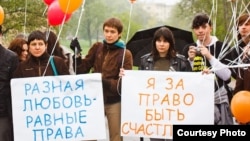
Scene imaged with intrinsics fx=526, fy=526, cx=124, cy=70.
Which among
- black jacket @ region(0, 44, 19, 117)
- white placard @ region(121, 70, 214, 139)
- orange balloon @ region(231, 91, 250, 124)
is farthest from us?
white placard @ region(121, 70, 214, 139)

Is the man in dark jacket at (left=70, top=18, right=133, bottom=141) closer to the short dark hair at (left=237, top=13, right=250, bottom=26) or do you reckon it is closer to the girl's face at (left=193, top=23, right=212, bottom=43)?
the girl's face at (left=193, top=23, right=212, bottom=43)

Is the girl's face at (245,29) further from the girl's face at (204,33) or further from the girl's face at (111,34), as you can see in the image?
the girl's face at (111,34)

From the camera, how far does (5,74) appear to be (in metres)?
4.32

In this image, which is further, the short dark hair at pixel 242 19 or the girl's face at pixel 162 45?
the short dark hair at pixel 242 19

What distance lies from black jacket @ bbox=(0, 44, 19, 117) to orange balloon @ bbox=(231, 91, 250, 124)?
1.84 meters

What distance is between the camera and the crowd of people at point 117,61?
4395 mm

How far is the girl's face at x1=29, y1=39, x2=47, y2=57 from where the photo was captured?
172 inches

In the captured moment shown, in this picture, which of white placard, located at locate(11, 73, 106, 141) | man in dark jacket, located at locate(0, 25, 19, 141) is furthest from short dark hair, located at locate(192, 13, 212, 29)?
man in dark jacket, located at locate(0, 25, 19, 141)

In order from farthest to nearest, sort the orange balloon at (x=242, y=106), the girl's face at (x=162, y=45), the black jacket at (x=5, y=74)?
the girl's face at (x=162, y=45), the black jacket at (x=5, y=74), the orange balloon at (x=242, y=106)

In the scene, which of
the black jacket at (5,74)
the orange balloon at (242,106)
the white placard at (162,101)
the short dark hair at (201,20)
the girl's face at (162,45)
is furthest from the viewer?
the short dark hair at (201,20)

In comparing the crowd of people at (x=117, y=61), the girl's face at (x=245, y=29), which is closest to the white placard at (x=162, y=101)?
the crowd of people at (x=117, y=61)

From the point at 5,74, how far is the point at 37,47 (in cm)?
34

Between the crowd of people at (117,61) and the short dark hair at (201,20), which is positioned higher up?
the short dark hair at (201,20)

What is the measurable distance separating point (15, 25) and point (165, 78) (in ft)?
29.7
